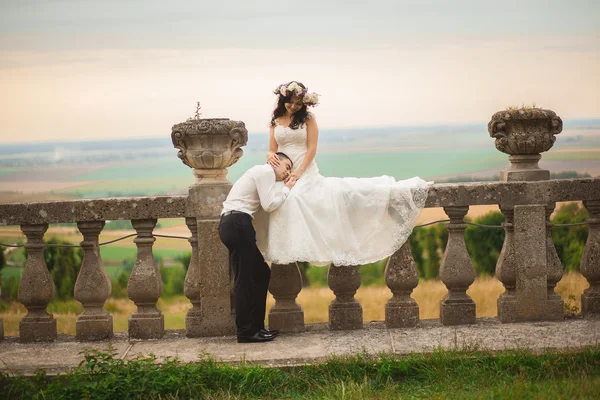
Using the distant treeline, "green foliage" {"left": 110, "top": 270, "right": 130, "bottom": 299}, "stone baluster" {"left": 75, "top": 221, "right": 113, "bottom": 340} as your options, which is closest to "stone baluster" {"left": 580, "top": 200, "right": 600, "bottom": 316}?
"stone baluster" {"left": 75, "top": 221, "right": 113, "bottom": 340}

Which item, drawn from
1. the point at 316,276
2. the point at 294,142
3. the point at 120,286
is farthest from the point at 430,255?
the point at 294,142

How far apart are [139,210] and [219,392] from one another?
175cm

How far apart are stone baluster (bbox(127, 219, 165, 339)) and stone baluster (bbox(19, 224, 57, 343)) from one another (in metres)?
0.68

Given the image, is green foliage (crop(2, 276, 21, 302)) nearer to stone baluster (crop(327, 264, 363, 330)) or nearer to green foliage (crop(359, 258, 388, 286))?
stone baluster (crop(327, 264, 363, 330))

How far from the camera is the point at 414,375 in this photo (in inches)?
206

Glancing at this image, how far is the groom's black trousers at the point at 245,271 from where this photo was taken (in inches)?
226

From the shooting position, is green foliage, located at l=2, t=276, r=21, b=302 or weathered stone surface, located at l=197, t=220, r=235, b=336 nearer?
weathered stone surface, located at l=197, t=220, r=235, b=336

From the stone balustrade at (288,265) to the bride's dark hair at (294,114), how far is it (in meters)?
0.42

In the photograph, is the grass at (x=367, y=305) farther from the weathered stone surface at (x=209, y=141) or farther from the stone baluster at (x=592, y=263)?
the weathered stone surface at (x=209, y=141)

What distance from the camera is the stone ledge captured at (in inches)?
216

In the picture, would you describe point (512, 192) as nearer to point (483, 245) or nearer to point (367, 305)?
point (367, 305)

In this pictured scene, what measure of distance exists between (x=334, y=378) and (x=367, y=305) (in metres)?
3.87

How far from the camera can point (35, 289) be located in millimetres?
6215

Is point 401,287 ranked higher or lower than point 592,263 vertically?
lower
